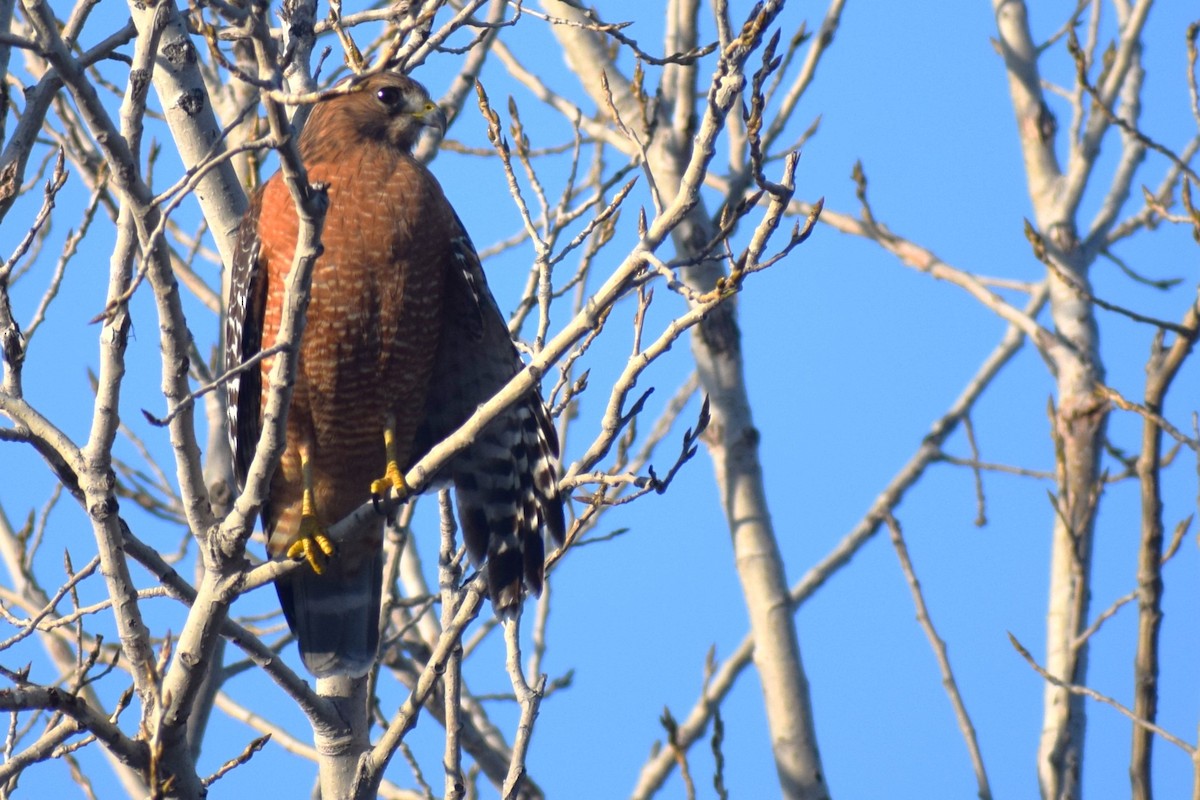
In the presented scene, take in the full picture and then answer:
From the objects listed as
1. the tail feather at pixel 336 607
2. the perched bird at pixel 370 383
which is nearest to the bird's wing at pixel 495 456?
the perched bird at pixel 370 383

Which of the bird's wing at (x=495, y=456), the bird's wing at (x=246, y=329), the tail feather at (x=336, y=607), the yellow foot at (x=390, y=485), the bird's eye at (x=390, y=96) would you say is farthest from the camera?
the bird's eye at (x=390, y=96)

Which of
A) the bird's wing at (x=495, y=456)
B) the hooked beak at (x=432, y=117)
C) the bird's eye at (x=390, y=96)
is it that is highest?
the bird's eye at (x=390, y=96)

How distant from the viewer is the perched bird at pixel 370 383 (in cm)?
404

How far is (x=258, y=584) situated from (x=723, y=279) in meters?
1.26

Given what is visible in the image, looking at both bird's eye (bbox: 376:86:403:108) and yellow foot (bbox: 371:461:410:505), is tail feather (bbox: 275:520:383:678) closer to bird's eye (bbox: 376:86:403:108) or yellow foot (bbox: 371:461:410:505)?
yellow foot (bbox: 371:461:410:505)

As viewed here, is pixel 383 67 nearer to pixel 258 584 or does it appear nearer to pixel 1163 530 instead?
pixel 258 584

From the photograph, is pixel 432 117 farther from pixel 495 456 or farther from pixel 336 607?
pixel 336 607

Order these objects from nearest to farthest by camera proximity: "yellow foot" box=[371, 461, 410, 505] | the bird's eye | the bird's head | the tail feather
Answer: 1. "yellow foot" box=[371, 461, 410, 505]
2. the tail feather
3. the bird's head
4. the bird's eye

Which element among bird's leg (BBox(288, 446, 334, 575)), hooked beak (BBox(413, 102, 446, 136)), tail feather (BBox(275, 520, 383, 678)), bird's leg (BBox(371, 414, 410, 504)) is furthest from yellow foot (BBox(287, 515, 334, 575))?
hooked beak (BBox(413, 102, 446, 136))

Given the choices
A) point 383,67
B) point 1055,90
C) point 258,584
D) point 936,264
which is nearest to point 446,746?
point 258,584

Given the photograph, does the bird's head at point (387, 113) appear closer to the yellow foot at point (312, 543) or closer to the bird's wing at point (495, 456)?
the bird's wing at point (495, 456)

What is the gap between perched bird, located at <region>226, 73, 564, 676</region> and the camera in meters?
4.04

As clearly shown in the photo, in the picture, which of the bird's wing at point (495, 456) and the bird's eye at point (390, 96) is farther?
the bird's eye at point (390, 96)

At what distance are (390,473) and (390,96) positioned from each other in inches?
56.4
